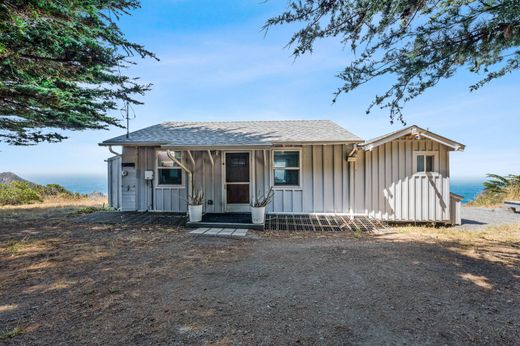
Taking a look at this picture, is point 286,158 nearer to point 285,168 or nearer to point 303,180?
point 285,168

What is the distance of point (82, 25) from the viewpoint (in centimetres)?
564

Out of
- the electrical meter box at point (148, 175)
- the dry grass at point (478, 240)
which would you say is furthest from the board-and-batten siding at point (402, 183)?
the electrical meter box at point (148, 175)

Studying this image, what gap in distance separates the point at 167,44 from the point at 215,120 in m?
3.61

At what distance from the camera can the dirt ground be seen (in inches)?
91.5

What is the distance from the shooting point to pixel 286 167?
27.3 ft

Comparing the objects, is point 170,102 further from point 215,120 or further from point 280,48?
point 280,48

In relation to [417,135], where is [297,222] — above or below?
below

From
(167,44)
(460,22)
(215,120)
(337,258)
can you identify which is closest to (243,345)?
(337,258)

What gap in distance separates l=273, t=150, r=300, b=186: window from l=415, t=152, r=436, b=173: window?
3916 mm

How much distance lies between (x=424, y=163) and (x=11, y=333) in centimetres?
980

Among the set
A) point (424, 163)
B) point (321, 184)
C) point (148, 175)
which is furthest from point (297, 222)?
point (148, 175)

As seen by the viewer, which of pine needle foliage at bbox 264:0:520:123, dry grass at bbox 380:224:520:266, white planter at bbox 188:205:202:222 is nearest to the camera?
pine needle foliage at bbox 264:0:520:123

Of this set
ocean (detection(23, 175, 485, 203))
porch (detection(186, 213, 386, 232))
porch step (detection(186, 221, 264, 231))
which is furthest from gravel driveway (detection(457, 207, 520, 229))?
porch step (detection(186, 221, 264, 231))

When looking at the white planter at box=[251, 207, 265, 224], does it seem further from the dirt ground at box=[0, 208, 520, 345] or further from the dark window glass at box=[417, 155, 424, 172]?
the dark window glass at box=[417, 155, 424, 172]
